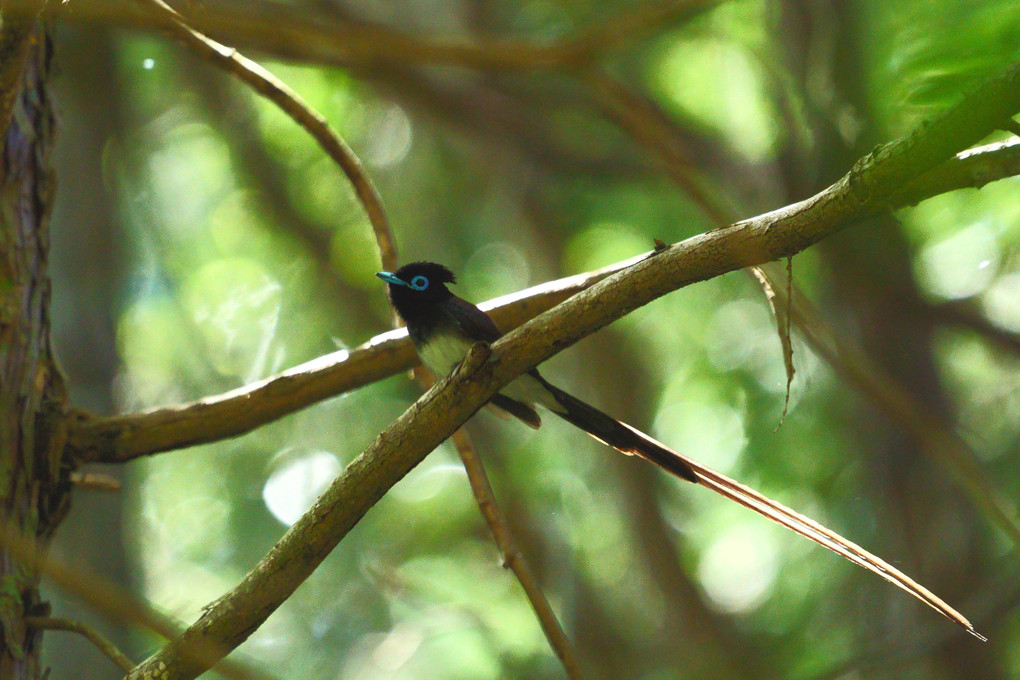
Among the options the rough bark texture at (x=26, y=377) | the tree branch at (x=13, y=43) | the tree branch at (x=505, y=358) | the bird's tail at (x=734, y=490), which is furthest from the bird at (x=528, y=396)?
the tree branch at (x=13, y=43)

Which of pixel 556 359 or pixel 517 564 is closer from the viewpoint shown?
pixel 517 564

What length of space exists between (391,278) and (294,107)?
78 centimetres

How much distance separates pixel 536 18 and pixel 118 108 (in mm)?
3311

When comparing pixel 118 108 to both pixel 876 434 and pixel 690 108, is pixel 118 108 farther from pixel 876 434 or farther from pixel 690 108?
pixel 876 434

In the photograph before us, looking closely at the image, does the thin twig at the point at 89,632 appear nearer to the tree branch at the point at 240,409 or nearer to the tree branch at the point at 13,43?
the tree branch at the point at 240,409

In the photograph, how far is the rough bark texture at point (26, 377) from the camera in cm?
272

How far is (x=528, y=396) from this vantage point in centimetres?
360

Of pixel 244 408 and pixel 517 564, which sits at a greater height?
pixel 244 408

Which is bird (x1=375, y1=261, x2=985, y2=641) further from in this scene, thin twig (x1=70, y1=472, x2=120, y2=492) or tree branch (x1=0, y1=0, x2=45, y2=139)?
tree branch (x1=0, y1=0, x2=45, y2=139)

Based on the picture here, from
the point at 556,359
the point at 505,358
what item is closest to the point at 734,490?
the point at 505,358

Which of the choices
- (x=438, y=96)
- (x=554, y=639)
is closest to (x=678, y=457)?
(x=554, y=639)

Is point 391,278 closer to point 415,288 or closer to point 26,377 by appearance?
point 415,288

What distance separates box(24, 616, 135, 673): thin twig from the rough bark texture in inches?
2.3

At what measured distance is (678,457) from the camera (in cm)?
289
